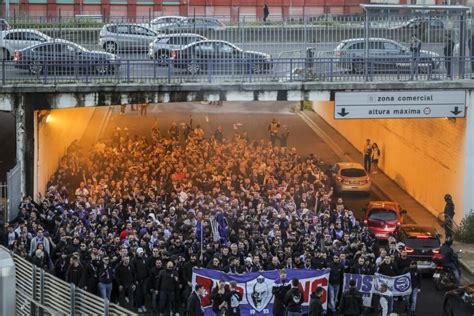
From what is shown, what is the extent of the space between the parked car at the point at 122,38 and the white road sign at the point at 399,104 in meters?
5.62

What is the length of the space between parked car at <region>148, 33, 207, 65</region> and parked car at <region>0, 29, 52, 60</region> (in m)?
2.94

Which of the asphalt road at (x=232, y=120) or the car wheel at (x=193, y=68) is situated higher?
the car wheel at (x=193, y=68)

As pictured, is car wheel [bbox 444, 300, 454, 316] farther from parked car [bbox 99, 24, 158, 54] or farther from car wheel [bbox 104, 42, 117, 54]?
car wheel [bbox 104, 42, 117, 54]

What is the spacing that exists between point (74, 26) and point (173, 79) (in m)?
3.44

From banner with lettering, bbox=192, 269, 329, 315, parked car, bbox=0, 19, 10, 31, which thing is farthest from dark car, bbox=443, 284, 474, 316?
parked car, bbox=0, 19, 10, 31

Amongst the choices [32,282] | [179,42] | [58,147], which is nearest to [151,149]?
[58,147]

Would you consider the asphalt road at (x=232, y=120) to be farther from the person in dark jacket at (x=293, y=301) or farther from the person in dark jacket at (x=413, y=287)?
the person in dark jacket at (x=293, y=301)

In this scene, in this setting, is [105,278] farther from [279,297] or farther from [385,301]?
[385,301]

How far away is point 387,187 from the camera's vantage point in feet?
121

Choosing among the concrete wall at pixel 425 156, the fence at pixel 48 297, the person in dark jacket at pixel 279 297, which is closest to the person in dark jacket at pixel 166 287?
the person in dark jacket at pixel 279 297

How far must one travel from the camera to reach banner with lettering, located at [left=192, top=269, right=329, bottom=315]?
21.8m

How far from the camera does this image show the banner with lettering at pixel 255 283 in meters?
21.8

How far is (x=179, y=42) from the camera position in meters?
31.3

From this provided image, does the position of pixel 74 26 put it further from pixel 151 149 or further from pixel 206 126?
pixel 206 126
